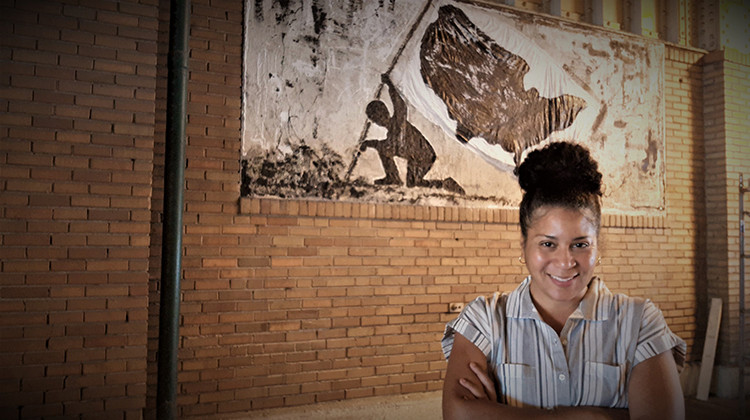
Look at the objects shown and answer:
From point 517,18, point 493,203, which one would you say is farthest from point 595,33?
point 493,203

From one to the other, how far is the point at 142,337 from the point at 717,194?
746cm

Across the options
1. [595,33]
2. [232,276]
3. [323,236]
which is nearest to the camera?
[232,276]

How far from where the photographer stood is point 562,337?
6.62ft

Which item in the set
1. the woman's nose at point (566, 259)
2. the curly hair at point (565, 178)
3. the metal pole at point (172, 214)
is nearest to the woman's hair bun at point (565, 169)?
the curly hair at point (565, 178)

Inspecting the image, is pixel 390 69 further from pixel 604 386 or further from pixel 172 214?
pixel 604 386

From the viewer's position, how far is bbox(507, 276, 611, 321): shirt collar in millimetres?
2004

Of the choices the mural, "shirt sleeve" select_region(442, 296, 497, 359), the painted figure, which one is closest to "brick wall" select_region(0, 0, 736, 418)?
the mural

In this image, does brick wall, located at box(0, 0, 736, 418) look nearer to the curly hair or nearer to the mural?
the mural

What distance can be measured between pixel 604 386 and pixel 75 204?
13.0ft

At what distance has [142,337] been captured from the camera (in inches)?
163

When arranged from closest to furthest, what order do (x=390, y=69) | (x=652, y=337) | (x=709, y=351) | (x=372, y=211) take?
(x=652, y=337), (x=372, y=211), (x=390, y=69), (x=709, y=351)

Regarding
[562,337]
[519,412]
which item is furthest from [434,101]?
[519,412]

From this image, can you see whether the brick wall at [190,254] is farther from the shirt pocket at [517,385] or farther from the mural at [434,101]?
the shirt pocket at [517,385]

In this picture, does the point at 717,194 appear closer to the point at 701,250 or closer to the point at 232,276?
the point at 701,250
